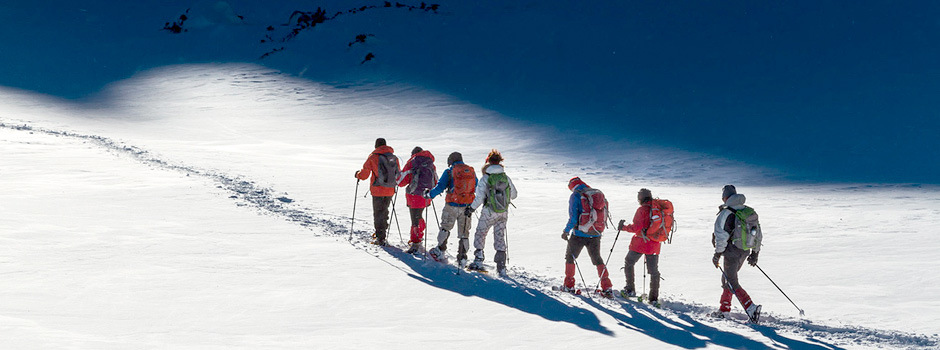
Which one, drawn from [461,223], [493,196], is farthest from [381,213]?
[493,196]

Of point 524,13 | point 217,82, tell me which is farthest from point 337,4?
point 217,82

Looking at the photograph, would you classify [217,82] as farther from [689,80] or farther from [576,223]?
[576,223]

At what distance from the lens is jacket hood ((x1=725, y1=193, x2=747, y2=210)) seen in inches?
270

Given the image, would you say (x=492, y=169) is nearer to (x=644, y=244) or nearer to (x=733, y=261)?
(x=644, y=244)

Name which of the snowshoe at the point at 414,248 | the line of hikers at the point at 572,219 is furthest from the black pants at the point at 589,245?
the snowshoe at the point at 414,248

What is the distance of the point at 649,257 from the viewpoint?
7.53 meters

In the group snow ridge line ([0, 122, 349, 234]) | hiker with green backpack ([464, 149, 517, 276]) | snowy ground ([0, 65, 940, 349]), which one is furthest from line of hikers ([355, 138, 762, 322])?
snow ridge line ([0, 122, 349, 234])

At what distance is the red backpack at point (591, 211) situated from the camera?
297 inches

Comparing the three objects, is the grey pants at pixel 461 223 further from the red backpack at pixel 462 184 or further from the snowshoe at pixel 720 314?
the snowshoe at pixel 720 314

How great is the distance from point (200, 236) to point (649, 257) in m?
5.46

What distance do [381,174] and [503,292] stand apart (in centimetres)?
243

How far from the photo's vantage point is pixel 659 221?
290 inches

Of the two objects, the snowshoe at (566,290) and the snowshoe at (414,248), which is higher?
the snowshoe at (414,248)

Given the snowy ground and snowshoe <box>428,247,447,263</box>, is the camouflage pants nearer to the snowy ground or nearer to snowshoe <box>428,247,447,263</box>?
the snowy ground
